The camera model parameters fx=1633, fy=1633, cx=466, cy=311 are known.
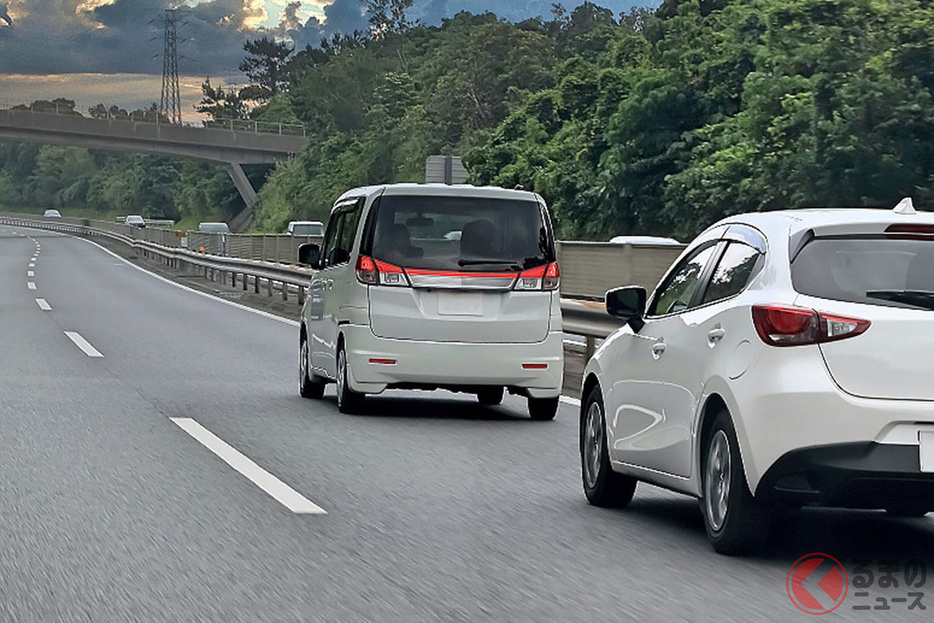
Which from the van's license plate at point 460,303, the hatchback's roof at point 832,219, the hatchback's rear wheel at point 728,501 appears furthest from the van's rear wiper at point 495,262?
the hatchback's rear wheel at point 728,501

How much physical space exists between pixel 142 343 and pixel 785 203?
3082 cm

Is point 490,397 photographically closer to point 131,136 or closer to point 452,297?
point 452,297

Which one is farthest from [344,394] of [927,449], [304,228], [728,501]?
[304,228]

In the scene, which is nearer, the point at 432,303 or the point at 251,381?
the point at 432,303

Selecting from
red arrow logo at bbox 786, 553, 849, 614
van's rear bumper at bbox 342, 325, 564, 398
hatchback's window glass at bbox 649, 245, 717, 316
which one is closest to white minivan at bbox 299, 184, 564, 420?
van's rear bumper at bbox 342, 325, 564, 398

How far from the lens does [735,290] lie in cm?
708

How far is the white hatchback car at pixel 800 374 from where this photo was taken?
20.5ft

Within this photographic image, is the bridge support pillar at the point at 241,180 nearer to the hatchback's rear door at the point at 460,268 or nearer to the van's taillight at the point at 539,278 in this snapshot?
the hatchback's rear door at the point at 460,268

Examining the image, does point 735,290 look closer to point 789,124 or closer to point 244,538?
point 244,538

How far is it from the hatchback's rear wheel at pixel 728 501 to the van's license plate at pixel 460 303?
548 cm

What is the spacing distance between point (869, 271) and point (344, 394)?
22.1ft

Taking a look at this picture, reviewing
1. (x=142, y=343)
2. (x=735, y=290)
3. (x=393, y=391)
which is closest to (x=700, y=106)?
(x=142, y=343)

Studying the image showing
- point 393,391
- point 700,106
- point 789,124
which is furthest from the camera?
point 700,106

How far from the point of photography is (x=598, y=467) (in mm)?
8484
